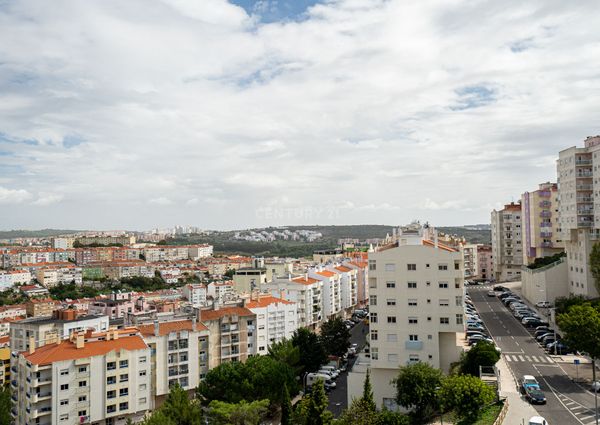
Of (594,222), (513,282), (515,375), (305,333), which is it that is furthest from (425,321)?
(513,282)

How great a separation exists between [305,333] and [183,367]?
33.2 ft

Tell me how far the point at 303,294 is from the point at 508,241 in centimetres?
4099

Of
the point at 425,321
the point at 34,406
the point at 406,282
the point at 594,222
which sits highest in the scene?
the point at 594,222

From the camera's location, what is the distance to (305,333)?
143 feet

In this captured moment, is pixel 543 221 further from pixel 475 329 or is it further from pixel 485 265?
pixel 475 329

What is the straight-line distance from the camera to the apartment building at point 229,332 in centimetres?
4291

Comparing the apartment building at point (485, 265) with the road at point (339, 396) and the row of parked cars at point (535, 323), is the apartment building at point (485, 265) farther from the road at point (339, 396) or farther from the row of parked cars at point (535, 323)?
the road at point (339, 396)

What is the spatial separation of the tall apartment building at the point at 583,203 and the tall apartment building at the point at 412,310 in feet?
64.6

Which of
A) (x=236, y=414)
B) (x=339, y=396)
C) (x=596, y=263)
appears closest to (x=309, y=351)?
(x=339, y=396)

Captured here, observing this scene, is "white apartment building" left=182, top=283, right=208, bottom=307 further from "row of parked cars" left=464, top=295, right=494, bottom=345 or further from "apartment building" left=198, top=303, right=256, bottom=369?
"row of parked cars" left=464, top=295, right=494, bottom=345

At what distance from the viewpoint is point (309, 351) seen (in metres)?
42.5

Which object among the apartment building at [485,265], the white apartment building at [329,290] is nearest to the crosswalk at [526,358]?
the white apartment building at [329,290]

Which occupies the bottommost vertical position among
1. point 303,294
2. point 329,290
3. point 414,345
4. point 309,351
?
point 309,351

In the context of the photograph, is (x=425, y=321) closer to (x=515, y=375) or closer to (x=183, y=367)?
(x=515, y=375)
